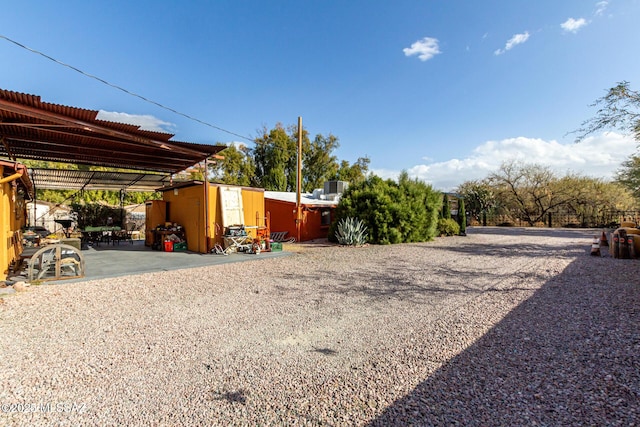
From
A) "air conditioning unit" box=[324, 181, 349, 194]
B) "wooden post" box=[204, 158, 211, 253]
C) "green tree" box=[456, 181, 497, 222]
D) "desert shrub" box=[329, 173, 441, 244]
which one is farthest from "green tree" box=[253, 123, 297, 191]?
"wooden post" box=[204, 158, 211, 253]

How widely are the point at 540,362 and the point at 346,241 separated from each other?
985cm

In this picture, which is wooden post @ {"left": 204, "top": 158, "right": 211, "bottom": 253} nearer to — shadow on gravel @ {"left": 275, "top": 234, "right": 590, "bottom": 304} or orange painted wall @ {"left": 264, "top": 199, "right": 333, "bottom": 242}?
shadow on gravel @ {"left": 275, "top": 234, "right": 590, "bottom": 304}

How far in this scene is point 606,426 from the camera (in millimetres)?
1896

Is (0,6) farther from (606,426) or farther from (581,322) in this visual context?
(581,322)

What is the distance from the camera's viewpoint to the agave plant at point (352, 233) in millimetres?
12547

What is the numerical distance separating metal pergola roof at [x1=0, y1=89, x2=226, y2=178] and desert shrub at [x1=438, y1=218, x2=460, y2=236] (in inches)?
513

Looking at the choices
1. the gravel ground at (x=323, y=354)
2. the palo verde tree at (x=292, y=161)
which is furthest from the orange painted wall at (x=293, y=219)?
the palo verde tree at (x=292, y=161)

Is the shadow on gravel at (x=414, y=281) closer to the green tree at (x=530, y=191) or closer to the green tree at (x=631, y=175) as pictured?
the green tree at (x=631, y=175)

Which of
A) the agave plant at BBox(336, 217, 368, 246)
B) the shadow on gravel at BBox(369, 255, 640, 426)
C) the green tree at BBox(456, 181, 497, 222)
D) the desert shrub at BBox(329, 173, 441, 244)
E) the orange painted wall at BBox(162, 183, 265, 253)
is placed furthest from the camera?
the green tree at BBox(456, 181, 497, 222)

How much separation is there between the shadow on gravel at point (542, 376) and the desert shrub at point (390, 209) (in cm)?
888

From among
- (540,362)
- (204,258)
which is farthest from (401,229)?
(540,362)

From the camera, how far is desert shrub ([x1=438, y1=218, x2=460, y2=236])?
1716 cm

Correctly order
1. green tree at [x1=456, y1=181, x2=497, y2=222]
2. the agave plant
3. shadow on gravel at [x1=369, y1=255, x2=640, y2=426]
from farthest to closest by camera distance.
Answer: green tree at [x1=456, y1=181, x2=497, y2=222]
the agave plant
shadow on gravel at [x1=369, y1=255, x2=640, y2=426]

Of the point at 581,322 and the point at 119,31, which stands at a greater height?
the point at 119,31
